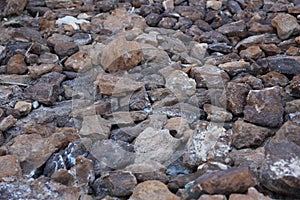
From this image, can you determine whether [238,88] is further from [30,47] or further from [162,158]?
[30,47]

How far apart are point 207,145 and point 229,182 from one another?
0.90 feet

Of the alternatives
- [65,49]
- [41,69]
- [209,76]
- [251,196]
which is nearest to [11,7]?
[65,49]

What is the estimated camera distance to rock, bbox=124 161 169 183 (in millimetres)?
1366

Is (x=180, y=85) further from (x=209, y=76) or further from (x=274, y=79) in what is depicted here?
(x=274, y=79)

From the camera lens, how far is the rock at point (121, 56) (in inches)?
77.7

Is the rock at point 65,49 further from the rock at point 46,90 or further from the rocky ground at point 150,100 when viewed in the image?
the rock at point 46,90

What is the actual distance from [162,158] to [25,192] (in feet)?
1.48

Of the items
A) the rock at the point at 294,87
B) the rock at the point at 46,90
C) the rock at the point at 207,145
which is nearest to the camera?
the rock at the point at 207,145

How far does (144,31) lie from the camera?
2.35 metres

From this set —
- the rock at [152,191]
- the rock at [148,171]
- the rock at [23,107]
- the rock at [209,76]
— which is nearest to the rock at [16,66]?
the rock at [23,107]

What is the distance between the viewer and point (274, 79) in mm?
1840

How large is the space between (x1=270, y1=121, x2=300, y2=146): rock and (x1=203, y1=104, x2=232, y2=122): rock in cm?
23

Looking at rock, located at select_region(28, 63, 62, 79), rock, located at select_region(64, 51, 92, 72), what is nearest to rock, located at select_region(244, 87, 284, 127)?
rock, located at select_region(64, 51, 92, 72)

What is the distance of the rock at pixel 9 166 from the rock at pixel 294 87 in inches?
41.3
